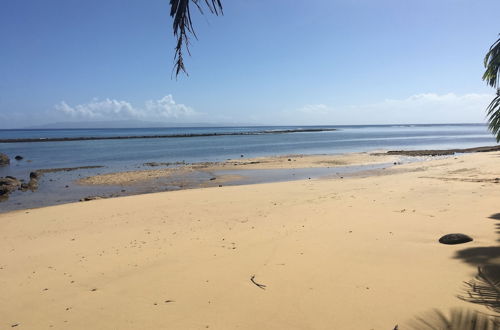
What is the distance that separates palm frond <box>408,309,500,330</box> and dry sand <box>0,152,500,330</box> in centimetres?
17

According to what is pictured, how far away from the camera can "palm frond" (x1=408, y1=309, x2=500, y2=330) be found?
356 centimetres

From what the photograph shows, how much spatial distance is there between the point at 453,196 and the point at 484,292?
7.14m

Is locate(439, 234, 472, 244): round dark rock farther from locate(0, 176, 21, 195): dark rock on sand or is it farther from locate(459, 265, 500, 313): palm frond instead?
locate(0, 176, 21, 195): dark rock on sand

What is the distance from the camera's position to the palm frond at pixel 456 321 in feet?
11.7

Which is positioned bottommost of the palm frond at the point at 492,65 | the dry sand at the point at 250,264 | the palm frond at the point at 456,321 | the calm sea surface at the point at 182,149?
the calm sea surface at the point at 182,149

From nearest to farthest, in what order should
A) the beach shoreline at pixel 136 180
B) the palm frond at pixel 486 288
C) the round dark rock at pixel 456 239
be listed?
1. the palm frond at pixel 486 288
2. the round dark rock at pixel 456 239
3. the beach shoreline at pixel 136 180

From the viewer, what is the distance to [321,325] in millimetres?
3994

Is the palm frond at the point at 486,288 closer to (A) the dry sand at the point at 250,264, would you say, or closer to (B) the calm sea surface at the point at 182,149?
(A) the dry sand at the point at 250,264

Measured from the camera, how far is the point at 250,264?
5.97 m

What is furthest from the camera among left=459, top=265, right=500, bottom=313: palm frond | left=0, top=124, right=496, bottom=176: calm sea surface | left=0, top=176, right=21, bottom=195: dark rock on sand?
left=0, top=124, right=496, bottom=176: calm sea surface

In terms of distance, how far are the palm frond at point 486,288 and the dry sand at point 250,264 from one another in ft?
0.47

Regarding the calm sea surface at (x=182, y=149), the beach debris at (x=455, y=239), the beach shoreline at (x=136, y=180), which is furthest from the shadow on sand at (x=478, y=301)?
the calm sea surface at (x=182, y=149)

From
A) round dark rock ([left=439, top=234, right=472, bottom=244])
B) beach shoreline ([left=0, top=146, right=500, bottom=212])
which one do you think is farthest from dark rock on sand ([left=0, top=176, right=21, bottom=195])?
round dark rock ([left=439, top=234, right=472, bottom=244])

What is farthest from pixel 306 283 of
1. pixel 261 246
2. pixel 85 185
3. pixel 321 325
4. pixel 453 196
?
pixel 85 185
